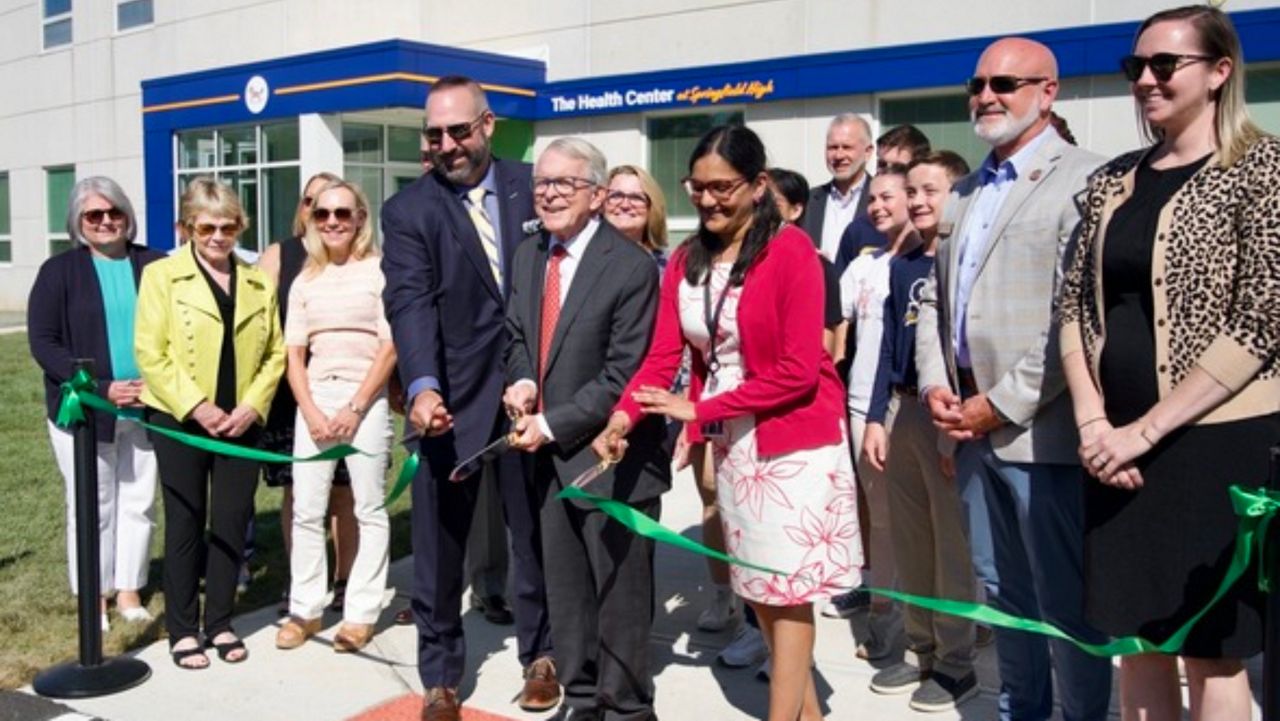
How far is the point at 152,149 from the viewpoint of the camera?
76.1 ft

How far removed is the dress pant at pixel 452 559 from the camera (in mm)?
4531

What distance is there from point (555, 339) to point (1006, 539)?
1.67 meters

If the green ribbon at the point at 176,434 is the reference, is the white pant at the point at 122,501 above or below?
below

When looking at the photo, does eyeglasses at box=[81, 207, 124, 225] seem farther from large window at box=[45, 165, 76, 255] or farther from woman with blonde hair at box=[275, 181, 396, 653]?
large window at box=[45, 165, 76, 255]

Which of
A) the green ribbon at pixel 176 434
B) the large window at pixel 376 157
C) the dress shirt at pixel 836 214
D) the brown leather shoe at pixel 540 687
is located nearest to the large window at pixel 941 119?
the dress shirt at pixel 836 214

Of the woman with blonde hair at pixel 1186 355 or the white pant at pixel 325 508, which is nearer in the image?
the woman with blonde hair at pixel 1186 355

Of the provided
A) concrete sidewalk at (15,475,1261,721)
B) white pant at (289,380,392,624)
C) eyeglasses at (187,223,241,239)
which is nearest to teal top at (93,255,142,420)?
eyeglasses at (187,223,241,239)

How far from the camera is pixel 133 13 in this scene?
25109mm

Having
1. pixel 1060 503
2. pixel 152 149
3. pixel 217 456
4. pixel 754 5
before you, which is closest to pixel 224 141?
pixel 152 149

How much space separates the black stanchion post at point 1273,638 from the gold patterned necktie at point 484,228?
2.82 metres

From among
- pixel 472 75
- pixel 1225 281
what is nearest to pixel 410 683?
pixel 1225 281

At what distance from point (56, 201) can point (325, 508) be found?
25676 millimetres

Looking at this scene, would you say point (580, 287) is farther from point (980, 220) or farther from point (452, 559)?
point (980, 220)

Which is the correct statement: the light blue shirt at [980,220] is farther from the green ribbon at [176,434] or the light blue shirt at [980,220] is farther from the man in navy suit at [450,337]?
the green ribbon at [176,434]
